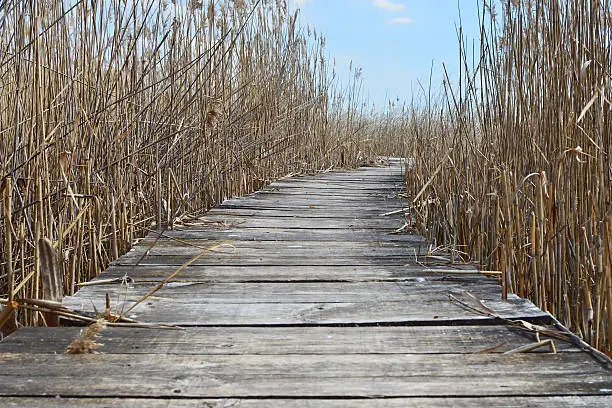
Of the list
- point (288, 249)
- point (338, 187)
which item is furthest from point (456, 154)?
point (338, 187)

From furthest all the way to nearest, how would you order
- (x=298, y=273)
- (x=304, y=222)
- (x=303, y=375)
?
(x=304, y=222), (x=298, y=273), (x=303, y=375)

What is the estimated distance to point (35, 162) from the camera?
5.68ft

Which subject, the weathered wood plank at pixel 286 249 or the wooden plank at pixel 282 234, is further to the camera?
the wooden plank at pixel 282 234

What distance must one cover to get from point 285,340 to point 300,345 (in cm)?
4

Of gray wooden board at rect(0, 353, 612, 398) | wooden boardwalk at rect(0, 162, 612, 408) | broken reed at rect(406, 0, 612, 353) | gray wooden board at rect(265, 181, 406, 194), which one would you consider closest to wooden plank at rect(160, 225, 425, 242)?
wooden boardwalk at rect(0, 162, 612, 408)

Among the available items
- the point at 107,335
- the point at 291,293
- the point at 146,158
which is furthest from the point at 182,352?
the point at 146,158

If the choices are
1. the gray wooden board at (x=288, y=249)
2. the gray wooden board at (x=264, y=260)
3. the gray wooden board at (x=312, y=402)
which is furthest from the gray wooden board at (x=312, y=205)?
Result: the gray wooden board at (x=312, y=402)

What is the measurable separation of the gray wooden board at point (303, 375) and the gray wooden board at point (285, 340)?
0.03m

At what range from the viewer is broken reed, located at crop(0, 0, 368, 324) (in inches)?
67.4

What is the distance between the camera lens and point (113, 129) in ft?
7.31

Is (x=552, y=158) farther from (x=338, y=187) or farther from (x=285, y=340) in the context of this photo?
(x=338, y=187)

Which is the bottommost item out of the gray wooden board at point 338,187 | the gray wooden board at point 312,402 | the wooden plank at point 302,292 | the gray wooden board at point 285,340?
the gray wooden board at point 312,402

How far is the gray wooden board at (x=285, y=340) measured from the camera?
126cm

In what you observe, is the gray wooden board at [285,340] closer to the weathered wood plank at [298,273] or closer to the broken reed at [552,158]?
the broken reed at [552,158]
